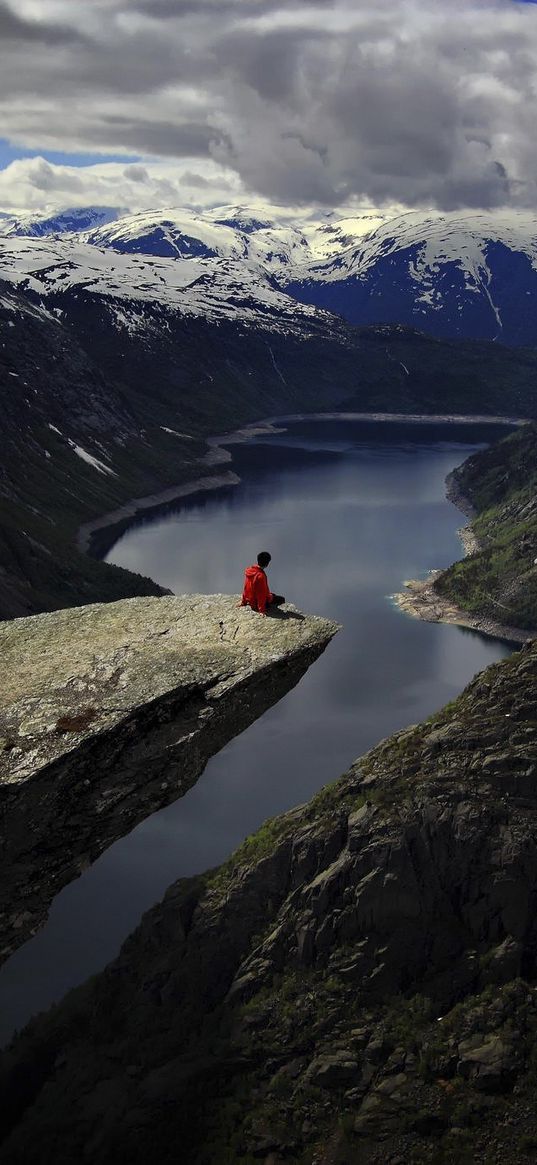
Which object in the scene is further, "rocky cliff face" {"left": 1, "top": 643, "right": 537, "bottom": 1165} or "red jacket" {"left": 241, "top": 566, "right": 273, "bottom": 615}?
"rocky cliff face" {"left": 1, "top": 643, "right": 537, "bottom": 1165}

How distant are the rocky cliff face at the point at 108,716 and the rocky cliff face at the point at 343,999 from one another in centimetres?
5390

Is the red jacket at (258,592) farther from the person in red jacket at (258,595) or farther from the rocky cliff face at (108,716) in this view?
the rocky cliff face at (108,716)

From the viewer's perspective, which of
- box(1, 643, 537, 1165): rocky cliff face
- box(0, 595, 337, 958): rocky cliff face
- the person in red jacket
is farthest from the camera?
box(1, 643, 537, 1165): rocky cliff face

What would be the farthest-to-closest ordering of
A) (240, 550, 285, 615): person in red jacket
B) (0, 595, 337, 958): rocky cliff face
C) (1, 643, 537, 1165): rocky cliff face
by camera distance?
(1, 643, 537, 1165): rocky cliff face, (240, 550, 285, 615): person in red jacket, (0, 595, 337, 958): rocky cliff face

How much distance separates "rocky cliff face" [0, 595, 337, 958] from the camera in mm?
→ 32250

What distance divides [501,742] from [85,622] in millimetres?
61603

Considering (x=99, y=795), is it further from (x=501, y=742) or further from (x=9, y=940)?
(x=501, y=742)

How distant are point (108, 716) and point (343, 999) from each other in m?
61.6

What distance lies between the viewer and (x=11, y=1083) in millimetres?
88062

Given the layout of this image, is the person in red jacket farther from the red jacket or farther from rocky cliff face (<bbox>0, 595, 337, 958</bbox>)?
rocky cliff face (<bbox>0, 595, 337, 958</bbox>)

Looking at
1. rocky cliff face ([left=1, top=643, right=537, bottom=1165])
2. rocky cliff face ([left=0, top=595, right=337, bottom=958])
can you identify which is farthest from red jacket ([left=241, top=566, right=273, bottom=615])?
rocky cliff face ([left=1, top=643, right=537, bottom=1165])

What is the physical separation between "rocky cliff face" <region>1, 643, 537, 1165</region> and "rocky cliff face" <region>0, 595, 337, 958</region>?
53.9 metres

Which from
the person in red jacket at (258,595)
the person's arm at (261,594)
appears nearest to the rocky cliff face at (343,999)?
the person in red jacket at (258,595)

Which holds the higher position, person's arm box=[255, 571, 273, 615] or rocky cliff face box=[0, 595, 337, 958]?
person's arm box=[255, 571, 273, 615]
